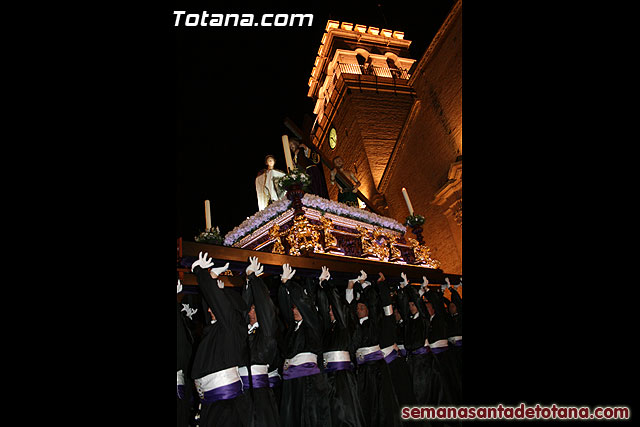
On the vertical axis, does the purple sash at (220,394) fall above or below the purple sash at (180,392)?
below

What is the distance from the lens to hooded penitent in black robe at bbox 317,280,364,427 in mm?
5438

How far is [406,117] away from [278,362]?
15.4 metres

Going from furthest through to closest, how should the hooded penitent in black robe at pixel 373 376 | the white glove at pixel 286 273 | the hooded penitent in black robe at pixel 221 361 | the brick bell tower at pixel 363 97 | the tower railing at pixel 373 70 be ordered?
the tower railing at pixel 373 70, the brick bell tower at pixel 363 97, the hooded penitent in black robe at pixel 373 376, the white glove at pixel 286 273, the hooded penitent in black robe at pixel 221 361

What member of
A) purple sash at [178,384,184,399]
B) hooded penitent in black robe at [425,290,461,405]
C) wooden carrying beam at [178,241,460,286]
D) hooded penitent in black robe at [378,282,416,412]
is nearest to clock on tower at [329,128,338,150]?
wooden carrying beam at [178,241,460,286]

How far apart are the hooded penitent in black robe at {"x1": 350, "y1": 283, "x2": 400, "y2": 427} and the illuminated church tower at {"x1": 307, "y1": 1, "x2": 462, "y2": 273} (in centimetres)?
589

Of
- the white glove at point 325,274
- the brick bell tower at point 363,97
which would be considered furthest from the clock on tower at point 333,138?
the white glove at point 325,274

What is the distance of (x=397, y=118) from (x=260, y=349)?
16877 mm

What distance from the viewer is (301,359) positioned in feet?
17.7

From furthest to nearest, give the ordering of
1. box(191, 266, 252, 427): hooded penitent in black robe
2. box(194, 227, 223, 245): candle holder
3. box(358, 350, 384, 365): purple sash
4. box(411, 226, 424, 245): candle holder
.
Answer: box(411, 226, 424, 245): candle holder
box(194, 227, 223, 245): candle holder
box(358, 350, 384, 365): purple sash
box(191, 266, 252, 427): hooded penitent in black robe

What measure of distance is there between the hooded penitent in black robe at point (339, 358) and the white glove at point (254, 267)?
49.9 inches

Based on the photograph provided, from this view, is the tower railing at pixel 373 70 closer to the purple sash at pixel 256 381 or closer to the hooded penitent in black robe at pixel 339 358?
the hooded penitent in black robe at pixel 339 358

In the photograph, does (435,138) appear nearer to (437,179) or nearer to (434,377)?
(437,179)

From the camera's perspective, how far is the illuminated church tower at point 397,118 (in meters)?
14.7

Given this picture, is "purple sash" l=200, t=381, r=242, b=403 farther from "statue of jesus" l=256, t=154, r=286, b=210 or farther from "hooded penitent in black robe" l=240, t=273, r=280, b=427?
"statue of jesus" l=256, t=154, r=286, b=210
